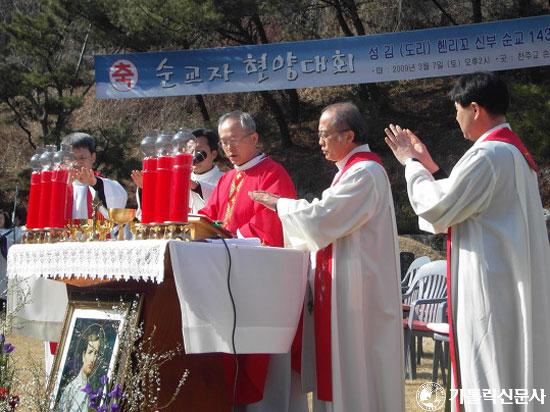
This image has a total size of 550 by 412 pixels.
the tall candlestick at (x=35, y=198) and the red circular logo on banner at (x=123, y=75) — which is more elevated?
the red circular logo on banner at (x=123, y=75)

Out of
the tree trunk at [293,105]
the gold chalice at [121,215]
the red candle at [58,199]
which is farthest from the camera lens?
the tree trunk at [293,105]

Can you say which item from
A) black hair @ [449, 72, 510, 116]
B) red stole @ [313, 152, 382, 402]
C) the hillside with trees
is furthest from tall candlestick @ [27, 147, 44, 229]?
the hillside with trees

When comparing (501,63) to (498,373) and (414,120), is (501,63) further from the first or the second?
(498,373)

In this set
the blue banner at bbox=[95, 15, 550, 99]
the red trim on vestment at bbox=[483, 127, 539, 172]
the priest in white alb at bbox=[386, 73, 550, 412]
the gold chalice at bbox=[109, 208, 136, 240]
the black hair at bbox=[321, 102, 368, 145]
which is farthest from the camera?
A: the blue banner at bbox=[95, 15, 550, 99]

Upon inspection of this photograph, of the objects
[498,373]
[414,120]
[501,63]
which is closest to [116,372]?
[498,373]

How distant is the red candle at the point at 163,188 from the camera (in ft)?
10.7

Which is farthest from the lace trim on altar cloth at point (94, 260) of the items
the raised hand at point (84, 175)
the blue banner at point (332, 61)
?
the blue banner at point (332, 61)

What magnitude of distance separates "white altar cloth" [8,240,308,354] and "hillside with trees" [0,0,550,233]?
825 centimetres

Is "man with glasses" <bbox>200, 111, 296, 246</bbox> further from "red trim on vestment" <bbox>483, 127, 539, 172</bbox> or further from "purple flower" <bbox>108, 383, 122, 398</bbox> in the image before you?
"purple flower" <bbox>108, 383, 122, 398</bbox>

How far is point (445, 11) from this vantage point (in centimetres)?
1755

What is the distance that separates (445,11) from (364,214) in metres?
14.8

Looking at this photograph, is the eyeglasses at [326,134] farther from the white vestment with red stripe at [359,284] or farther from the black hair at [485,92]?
the black hair at [485,92]

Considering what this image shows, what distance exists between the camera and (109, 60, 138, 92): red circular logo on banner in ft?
44.3

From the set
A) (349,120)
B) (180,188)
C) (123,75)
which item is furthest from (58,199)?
(123,75)
